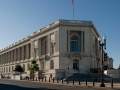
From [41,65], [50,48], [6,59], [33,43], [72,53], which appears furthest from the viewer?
[6,59]

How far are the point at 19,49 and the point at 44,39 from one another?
1223 inches

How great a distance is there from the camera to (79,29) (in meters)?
68.7

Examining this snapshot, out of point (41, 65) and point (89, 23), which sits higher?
point (89, 23)

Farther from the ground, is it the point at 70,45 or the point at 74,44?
the point at 74,44

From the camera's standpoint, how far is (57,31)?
69.6 m

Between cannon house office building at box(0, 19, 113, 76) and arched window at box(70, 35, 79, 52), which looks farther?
arched window at box(70, 35, 79, 52)

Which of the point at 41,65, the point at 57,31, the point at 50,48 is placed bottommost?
the point at 41,65

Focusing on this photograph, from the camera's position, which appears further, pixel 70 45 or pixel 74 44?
pixel 74 44

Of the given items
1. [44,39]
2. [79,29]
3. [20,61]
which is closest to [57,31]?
[79,29]

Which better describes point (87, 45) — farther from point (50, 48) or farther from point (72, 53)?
point (50, 48)

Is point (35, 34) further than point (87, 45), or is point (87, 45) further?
point (35, 34)

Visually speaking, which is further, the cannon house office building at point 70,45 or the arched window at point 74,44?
the arched window at point 74,44

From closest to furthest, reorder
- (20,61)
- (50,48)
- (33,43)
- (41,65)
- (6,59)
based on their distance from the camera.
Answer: (50,48) < (41,65) < (33,43) < (20,61) < (6,59)

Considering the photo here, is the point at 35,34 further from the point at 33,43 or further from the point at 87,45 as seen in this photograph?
the point at 87,45
